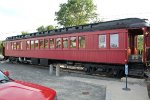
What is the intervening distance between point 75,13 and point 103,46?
40070mm

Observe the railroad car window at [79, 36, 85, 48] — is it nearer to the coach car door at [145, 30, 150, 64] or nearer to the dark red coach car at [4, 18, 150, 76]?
the dark red coach car at [4, 18, 150, 76]

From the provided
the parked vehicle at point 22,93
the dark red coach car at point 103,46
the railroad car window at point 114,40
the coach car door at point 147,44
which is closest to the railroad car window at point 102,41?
the dark red coach car at point 103,46

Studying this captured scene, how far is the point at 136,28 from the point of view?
12.9m

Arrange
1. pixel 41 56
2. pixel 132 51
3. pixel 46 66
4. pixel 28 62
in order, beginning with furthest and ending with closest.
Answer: pixel 28 62 → pixel 46 66 → pixel 41 56 → pixel 132 51

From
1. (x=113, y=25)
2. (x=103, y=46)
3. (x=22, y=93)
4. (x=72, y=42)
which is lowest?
(x=22, y=93)

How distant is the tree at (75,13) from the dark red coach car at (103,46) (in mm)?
32387

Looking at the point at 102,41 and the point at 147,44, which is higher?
the point at 102,41

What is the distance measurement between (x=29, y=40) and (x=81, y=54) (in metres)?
8.78

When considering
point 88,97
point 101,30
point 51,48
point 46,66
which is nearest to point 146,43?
point 101,30

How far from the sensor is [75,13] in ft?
176

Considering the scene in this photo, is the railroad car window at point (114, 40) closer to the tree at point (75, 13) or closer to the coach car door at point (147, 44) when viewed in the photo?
the coach car door at point (147, 44)

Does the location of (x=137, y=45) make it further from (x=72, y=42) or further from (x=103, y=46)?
(x=72, y=42)

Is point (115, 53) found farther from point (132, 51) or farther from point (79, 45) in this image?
point (79, 45)

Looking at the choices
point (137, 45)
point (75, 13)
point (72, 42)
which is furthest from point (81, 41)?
point (75, 13)
